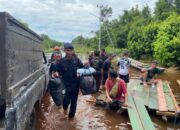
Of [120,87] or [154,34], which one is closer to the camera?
[120,87]

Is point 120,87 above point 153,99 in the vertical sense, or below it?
above

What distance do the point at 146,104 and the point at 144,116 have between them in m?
1.38

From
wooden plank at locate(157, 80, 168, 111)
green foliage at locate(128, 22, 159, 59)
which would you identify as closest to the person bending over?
wooden plank at locate(157, 80, 168, 111)

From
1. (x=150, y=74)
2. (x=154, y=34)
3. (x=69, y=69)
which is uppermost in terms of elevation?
(x=154, y=34)

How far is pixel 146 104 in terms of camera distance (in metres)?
8.63

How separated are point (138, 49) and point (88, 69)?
29.8 metres

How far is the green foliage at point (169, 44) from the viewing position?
83.2 feet

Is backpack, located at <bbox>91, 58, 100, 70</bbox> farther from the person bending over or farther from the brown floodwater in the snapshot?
the person bending over

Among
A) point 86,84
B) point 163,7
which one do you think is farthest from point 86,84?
point 163,7

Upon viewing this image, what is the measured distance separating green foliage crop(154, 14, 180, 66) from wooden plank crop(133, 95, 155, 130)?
17315 mm

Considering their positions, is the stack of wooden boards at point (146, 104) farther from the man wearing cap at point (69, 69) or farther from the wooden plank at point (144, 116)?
the man wearing cap at point (69, 69)

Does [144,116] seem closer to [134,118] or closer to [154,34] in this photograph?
[134,118]

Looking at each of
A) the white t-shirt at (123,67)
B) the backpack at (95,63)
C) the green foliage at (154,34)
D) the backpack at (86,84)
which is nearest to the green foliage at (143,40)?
the green foliage at (154,34)

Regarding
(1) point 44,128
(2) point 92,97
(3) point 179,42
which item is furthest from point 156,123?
(3) point 179,42
